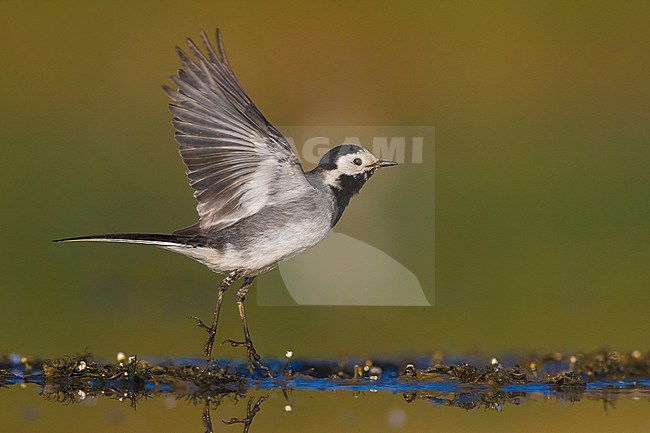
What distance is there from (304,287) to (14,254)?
276 centimetres

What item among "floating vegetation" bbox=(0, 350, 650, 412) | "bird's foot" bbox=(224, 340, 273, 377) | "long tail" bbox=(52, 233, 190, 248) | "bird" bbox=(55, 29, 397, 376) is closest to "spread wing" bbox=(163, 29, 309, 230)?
"bird" bbox=(55, 29, 397, 376)

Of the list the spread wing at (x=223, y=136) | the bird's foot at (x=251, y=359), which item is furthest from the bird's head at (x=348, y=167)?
the bird's foot at (x=251, y=359)

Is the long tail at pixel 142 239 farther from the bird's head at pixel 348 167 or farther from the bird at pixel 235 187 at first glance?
the bird's head at pixel 348 167

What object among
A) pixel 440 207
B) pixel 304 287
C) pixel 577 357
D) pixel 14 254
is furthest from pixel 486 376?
pixel 440 207

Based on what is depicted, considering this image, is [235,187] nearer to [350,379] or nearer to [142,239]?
[142,239]

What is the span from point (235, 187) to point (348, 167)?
777mm

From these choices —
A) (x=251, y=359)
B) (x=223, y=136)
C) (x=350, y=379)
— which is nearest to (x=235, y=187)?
(x=223, y=136)

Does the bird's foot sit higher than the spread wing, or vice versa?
the spread wing

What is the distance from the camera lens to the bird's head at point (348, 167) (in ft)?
30.7

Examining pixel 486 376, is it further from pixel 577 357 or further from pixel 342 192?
pixel 342 192

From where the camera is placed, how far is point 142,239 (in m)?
8.70

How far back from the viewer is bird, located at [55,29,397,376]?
8.81 meters

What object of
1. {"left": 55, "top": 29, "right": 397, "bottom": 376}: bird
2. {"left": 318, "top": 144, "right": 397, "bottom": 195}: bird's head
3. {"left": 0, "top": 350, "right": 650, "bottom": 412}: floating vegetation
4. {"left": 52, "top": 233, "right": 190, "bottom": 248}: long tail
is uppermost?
{"left": 318, "top": 144, "right": 397, "bottom": 195}: bird's head

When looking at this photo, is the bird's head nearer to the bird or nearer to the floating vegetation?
the bird
